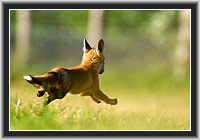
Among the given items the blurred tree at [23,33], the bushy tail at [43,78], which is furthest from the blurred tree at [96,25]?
the bushy tail at [43,78]

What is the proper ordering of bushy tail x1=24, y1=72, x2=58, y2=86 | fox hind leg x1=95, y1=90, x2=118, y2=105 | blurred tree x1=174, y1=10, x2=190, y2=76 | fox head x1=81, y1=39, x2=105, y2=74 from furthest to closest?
blurred tree x1=174, y1=10, x2=190, y2=76
fox head x1=81, y1=39, x2=105, y2=74
fox hind leg x1=95, y1=90, x2=118, y2=105
bushy tail x1=24, y1=72, x2=58, y2=86

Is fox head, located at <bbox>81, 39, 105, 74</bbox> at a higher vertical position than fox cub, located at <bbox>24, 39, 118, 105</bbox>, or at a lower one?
higher

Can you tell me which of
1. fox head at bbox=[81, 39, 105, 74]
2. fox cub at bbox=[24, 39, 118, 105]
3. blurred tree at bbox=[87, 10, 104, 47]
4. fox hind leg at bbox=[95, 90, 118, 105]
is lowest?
fox hind leg at bbox=[95, 90, 118, 105]

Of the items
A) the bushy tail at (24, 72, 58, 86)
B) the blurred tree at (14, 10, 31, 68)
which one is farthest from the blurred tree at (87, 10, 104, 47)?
the bushy tail at (24, 72, 58, 86)

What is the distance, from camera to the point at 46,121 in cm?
484

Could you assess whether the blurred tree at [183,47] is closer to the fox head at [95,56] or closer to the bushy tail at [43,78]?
the fox head at [95,56]

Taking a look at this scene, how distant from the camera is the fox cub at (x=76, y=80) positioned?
14.9 feet

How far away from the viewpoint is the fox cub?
14.9 feet

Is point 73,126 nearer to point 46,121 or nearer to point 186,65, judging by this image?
point 46,121

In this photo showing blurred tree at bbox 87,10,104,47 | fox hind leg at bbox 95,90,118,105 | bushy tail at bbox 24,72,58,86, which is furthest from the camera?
blurred tree at bbox 87,10,104,47

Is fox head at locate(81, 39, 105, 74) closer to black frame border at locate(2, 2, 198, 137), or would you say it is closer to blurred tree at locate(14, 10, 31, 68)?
black frame border at locate(2, 2, 198, 137)

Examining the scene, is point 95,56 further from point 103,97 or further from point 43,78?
point 43,78

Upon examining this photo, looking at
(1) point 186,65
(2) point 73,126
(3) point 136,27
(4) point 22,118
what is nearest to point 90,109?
(2) point 73,126

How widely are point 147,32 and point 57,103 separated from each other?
37.8 ft
